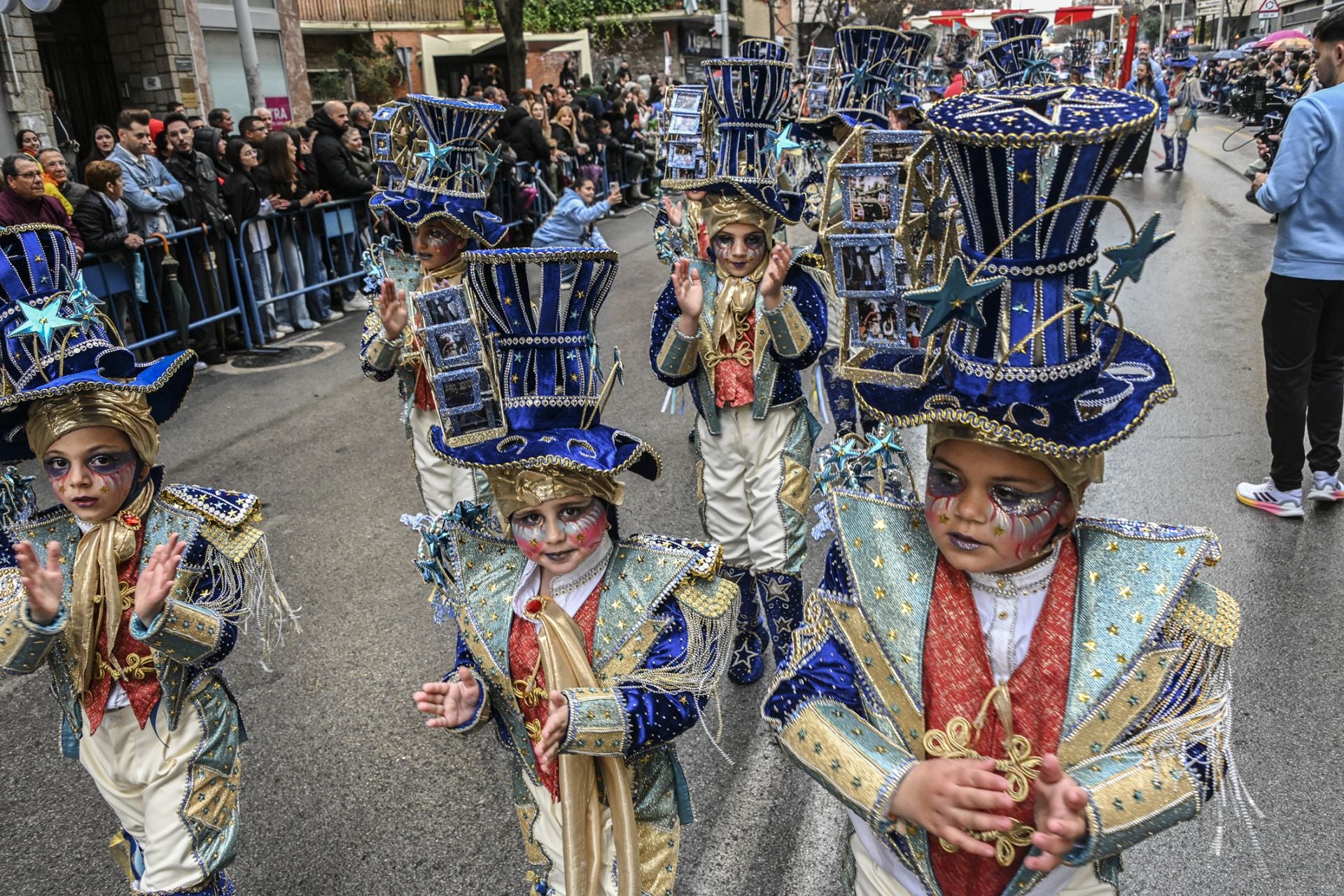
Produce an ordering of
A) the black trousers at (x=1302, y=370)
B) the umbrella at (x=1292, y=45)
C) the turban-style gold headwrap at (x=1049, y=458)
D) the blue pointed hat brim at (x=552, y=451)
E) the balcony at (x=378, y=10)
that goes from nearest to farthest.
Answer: the turban-style gold headwrap at (x=1049, y=458) → the blue pointed hat brim at (x=552, y=451) → the black trousers at (x=1302, y=370) → the umbrella at (x=1292, y=45) → the balcony at (x=378, y=10)

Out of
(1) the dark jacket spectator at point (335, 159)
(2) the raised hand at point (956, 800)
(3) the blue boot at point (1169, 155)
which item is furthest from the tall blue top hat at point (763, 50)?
(3) the blue boot at point (1169, 155)

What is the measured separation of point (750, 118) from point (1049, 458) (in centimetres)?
334

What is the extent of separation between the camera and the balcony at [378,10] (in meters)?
31.1

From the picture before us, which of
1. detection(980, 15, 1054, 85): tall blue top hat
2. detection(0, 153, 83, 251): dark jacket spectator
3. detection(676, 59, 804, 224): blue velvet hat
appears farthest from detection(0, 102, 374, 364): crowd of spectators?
detection(980, 15, 1054, 85): tall blue top hat

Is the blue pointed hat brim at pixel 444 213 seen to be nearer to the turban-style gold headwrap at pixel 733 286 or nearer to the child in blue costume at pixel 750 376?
the child in blue costume at pixel 750 376

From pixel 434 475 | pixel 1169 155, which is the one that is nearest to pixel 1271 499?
pixel 434 475

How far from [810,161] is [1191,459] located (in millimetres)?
3184

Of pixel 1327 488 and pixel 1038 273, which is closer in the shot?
pixel 1038 273

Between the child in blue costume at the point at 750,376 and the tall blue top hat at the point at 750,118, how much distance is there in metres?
0.02

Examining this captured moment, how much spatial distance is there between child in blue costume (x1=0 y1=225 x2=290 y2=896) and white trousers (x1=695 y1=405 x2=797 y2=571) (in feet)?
6.94

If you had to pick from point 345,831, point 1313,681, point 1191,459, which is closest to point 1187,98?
point 1191,459

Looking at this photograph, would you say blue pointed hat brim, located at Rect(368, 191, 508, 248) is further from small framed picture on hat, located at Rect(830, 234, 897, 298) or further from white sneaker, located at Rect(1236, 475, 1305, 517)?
white sneaker, located at Rect(1236, 475, 1305, 517)

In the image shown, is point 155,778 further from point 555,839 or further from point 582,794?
point 582,794

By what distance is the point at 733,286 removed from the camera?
181 inches
